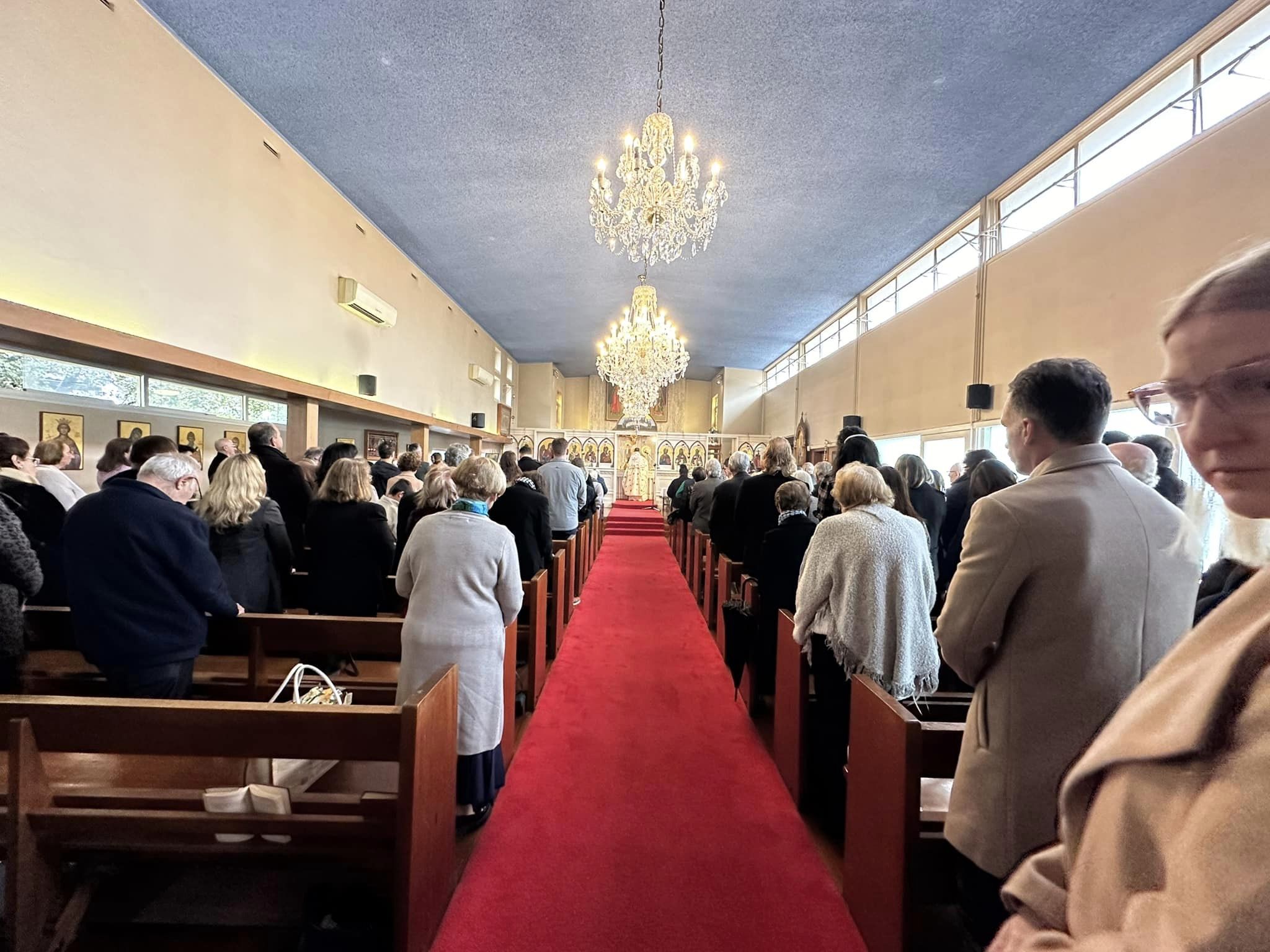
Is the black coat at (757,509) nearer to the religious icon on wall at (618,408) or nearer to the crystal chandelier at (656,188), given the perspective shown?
the crystal chandelier at (656,188)

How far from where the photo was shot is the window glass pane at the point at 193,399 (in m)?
5.09

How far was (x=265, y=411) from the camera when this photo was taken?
660 cm

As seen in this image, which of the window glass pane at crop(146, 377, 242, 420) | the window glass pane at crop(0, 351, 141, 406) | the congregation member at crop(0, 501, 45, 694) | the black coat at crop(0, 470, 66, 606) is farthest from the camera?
the window glass pane at crop(146, 377, 242, 420)

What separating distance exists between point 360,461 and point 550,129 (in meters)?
4.39

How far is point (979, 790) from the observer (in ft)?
3.75

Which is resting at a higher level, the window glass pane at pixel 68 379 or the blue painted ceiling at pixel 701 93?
the blue painted ceiling at pixel 701 93

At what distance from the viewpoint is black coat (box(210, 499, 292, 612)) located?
2541 millimetres

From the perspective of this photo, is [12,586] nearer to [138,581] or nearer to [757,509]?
[138,581]

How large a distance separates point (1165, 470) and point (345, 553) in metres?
3.52

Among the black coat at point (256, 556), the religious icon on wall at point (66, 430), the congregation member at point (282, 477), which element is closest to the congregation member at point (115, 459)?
the congregation member at point (282, 477)

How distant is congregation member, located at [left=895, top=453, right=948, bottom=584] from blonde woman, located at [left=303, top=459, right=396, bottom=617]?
9.18 ft

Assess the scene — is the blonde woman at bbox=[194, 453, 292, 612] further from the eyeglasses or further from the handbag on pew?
the eyeglasses

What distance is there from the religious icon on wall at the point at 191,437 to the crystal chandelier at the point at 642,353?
5.13 meters

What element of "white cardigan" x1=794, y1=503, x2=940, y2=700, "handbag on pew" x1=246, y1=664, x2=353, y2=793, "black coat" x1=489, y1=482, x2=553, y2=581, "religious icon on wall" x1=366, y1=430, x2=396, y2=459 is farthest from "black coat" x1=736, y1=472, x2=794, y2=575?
"religious icon on wall" x1=366, y1=430, x2=396, y2=459
